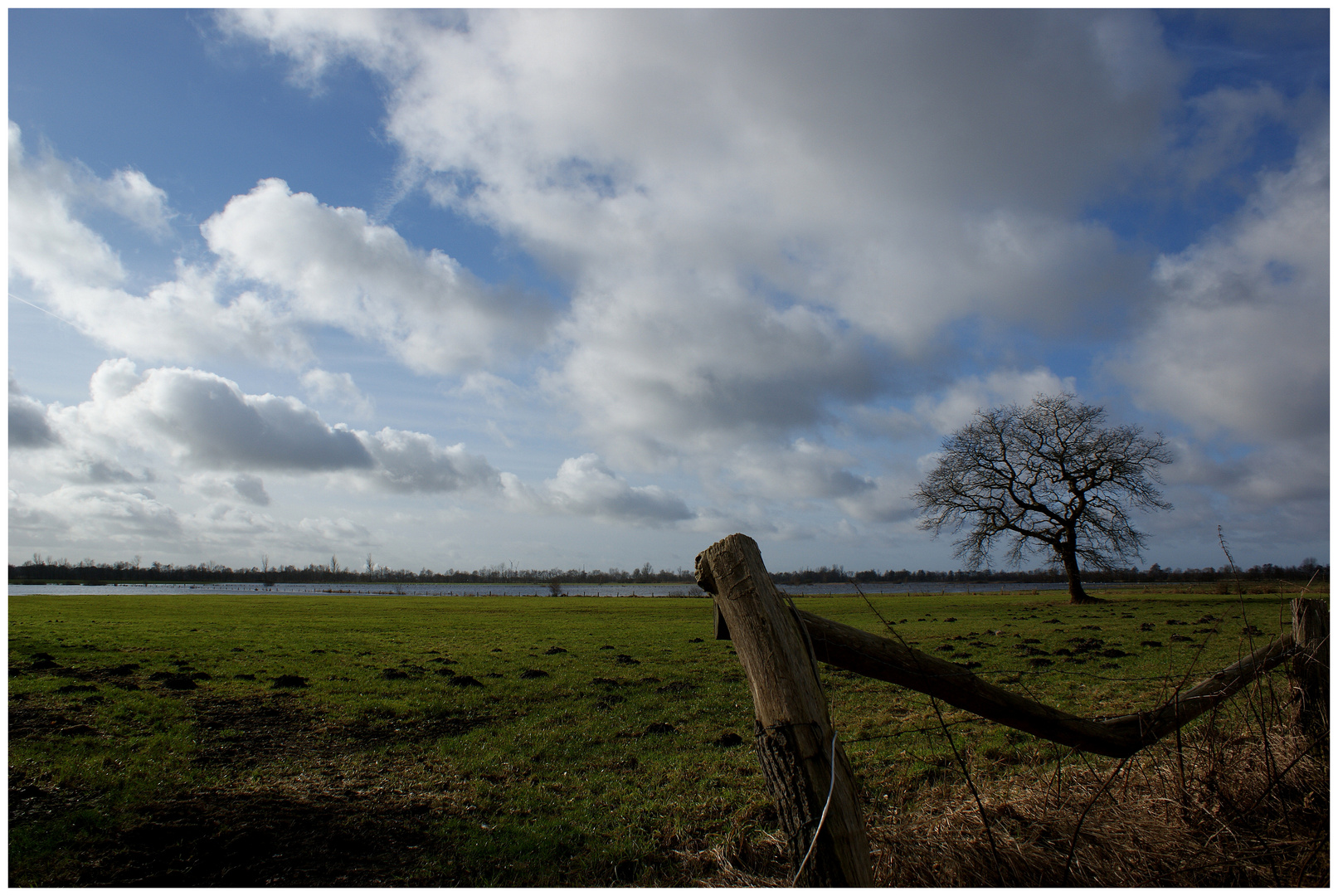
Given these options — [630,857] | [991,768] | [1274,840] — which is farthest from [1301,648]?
[630,857]

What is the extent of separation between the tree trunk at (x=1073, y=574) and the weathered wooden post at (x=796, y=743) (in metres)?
43.6

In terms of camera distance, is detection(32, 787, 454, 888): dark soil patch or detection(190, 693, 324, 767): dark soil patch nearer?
detection(32, 787, 454, 888): dark soil patch

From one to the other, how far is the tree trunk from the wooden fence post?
39657 millimetres

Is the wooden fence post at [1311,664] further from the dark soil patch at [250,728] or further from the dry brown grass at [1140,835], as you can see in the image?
the dark soil patch at [250,728]

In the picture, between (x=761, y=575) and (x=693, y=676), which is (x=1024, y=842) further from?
(x=693, y=676)

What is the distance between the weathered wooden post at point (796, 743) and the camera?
297 centimetres

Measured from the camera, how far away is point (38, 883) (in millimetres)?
5078

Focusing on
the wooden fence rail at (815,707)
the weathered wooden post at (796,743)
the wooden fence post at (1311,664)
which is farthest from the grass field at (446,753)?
the weathered wooden post at (796,743)

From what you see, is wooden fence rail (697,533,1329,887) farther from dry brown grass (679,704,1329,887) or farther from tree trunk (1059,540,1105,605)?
tree trunk (1059,540,1105,605)

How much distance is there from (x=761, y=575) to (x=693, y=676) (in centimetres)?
1247

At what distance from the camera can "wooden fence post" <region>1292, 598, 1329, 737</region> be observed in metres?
4.84

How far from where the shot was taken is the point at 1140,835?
419cm

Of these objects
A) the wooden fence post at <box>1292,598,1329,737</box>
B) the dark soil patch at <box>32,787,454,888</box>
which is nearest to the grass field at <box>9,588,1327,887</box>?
the dark soil patch at <box>32,787,454,888</box>

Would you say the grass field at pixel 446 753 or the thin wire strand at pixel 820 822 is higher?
the thin wire strand at pixel 820 822
